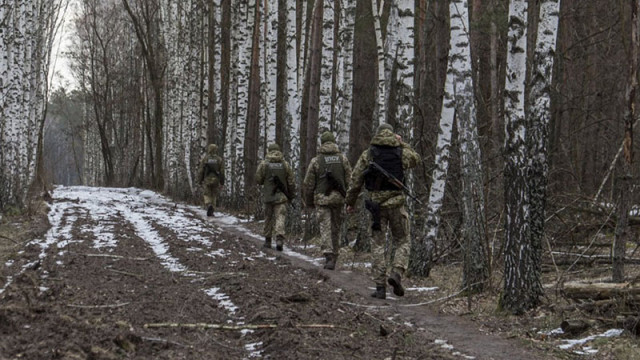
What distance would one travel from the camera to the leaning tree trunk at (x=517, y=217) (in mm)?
Answer: 7625

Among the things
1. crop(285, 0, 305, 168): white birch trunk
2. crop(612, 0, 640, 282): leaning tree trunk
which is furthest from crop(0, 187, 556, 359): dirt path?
crop(285, 0, 305, 168): white birch trunk

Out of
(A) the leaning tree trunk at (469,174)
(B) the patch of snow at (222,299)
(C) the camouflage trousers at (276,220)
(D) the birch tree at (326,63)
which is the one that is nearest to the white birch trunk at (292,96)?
(D) the birch tree at (326,63)

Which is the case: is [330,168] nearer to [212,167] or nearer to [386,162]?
[386,162]

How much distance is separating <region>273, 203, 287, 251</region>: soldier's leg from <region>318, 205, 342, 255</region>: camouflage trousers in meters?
2.40

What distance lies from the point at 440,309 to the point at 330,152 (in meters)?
4.21

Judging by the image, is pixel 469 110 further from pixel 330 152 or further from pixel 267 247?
pixel 267 247

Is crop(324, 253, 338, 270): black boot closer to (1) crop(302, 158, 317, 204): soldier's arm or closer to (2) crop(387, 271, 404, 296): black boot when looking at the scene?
(1) crop(302, 158, 317, 204): soldier's arm

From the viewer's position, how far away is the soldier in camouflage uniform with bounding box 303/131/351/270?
11.7 meters

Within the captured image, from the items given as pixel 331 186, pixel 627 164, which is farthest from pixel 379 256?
pixel 627 164

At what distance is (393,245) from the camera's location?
927 centimetres

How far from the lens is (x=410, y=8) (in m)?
11.7

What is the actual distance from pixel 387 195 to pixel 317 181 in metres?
3.07

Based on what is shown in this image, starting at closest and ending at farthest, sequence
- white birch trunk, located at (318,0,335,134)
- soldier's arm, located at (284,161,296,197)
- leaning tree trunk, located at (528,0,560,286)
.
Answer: leaning tree trunk, located at (528,0,560,286) → soldier's arm, located at (284,161,296,197) → white birch trunk, located at (318,0,335,134)

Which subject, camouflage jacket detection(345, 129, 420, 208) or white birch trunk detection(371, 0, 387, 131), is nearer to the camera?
camouflage jacket detection(345, 129, 420, 208)
